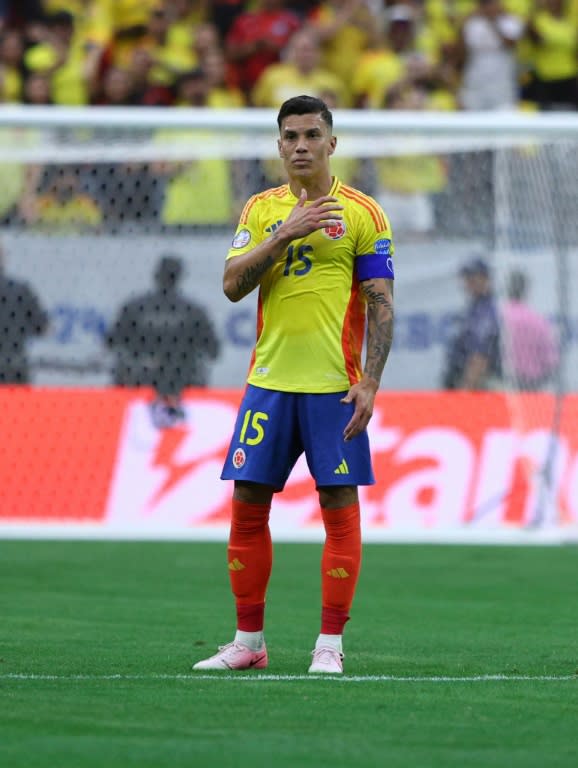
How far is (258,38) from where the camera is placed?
18.3 meters

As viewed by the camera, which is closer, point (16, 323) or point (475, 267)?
point (16, 323)

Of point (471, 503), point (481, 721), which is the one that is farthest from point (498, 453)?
point (481, 721)

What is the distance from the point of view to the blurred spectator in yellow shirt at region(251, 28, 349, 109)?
1741cm

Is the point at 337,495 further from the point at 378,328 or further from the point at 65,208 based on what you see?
the point at 65,208

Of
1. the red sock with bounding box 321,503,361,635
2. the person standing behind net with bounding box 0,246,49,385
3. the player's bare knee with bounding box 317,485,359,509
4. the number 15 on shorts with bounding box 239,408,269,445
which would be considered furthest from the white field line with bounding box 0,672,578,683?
the person standing behind net with bounding box 0,246,49,385

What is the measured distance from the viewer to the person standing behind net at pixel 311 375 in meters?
6.84

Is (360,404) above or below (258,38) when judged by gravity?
below

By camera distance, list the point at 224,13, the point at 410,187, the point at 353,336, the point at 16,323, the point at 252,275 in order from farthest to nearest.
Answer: the point at 224,13 → the point at 410,187 → the point at 16,323 → the point at 353,336 → the point at 252,275

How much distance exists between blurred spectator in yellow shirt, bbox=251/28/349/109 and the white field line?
11174 millimetres

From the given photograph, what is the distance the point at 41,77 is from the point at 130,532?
6.11 metres

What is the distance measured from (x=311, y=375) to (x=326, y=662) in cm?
118

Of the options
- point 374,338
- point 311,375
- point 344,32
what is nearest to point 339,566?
point 311,375

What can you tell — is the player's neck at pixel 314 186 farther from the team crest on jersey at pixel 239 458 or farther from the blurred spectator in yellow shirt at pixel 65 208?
the blurred spectator in yellow shirt at pixel 65 208

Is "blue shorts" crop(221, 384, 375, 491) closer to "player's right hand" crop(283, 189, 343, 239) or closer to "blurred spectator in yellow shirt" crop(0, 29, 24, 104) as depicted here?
"player's right hand" crop(283, 189, 343, 239)
